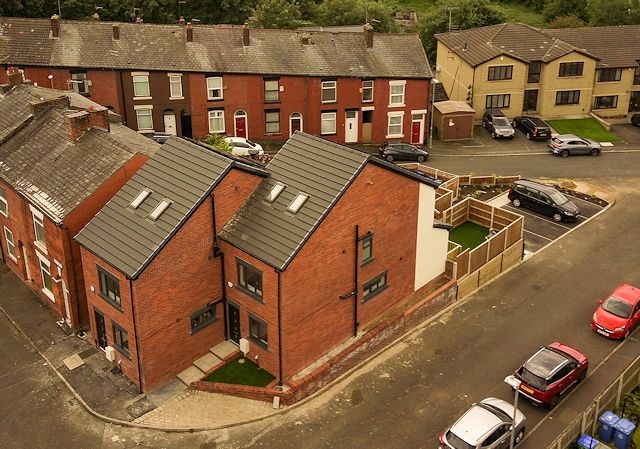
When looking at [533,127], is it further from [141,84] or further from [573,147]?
[141,84]

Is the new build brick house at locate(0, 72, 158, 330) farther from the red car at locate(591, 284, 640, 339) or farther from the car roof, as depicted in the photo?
the red car at locate(591, 284, 640, 339)

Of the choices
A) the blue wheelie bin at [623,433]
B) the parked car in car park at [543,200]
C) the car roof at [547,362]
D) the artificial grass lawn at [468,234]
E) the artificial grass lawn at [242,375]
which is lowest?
the blue wheelie bin at [623,433]

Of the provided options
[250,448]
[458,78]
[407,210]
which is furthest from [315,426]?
[458,78]

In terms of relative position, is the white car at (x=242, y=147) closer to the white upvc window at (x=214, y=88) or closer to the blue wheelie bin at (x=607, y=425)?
the white upvc window at (x=214, y=88)

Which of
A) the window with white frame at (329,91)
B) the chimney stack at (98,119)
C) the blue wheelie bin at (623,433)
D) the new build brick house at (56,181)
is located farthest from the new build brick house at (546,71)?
the blue wheelie bin at (623,433)

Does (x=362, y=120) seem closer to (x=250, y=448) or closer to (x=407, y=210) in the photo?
(x=407, y=210)

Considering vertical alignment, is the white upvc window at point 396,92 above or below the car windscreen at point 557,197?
above
